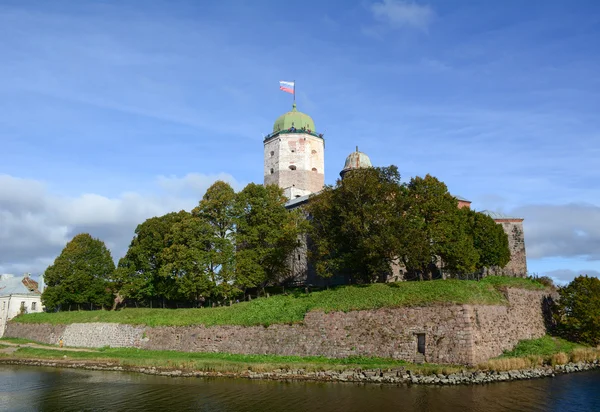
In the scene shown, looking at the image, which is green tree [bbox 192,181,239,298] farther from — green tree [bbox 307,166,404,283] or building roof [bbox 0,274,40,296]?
building roof [bbox 0,274,40,296]

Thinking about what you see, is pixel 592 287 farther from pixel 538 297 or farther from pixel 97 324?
pixel 97 324

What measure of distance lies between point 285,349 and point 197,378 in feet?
19.6

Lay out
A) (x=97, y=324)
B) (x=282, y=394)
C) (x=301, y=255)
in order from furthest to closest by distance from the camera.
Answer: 1. (x=301, y=255)
2. (x=97, y=324)
3. (x=282, y=394)

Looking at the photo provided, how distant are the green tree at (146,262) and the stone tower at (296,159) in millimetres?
13670

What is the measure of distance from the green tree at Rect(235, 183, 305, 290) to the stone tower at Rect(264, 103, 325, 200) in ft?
41.7

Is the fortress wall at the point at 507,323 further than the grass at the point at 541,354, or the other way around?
the fortress wall at the point at 507,323

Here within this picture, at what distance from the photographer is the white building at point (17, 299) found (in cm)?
5772

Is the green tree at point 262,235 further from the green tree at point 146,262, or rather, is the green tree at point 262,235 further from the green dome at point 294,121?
the green dome at point 294,121

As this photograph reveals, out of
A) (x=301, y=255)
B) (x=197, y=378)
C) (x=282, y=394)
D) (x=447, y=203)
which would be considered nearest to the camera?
(x=282, y=394)

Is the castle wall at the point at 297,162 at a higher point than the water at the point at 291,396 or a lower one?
higher

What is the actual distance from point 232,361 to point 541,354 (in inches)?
737

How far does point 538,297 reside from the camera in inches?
1384

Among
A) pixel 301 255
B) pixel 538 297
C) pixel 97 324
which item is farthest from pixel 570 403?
pixel 97 324

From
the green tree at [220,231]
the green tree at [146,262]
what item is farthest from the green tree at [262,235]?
the green tree at [146,262]
